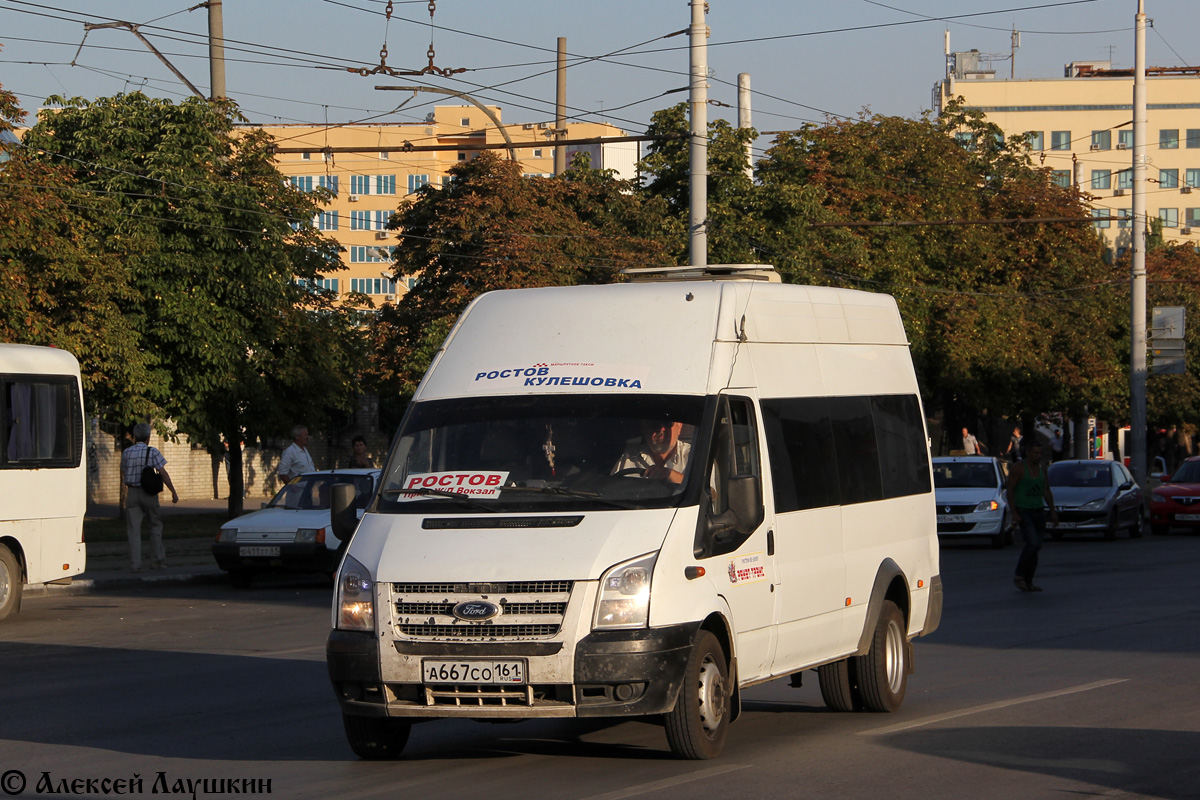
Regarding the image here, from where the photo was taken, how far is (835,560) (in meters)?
9.55

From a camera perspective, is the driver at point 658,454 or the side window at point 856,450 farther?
the side window at point 856,450

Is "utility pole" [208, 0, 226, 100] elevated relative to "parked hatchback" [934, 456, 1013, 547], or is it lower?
elevated

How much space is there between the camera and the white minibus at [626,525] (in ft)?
25.2

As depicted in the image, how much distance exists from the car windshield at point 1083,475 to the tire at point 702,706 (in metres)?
24.0

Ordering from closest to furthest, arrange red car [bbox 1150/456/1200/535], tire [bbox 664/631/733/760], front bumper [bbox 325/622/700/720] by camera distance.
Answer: front bumper [bbox 325/622/700/720], tire [bbox 664/631/733/760], red car [bbox 1150/456/1200/535]

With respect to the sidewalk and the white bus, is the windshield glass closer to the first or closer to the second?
the white bus

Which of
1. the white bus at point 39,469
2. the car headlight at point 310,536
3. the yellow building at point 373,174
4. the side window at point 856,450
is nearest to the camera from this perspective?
the side window at point 856,450

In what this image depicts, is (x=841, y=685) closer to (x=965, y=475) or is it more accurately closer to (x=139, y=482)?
(x=139, y=482)

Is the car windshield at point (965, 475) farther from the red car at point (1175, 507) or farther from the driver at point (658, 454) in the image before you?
the driver at point (658, 454)

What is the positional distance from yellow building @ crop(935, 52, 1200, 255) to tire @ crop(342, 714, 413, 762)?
114 meters

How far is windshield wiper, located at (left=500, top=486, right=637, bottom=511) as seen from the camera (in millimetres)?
8039
